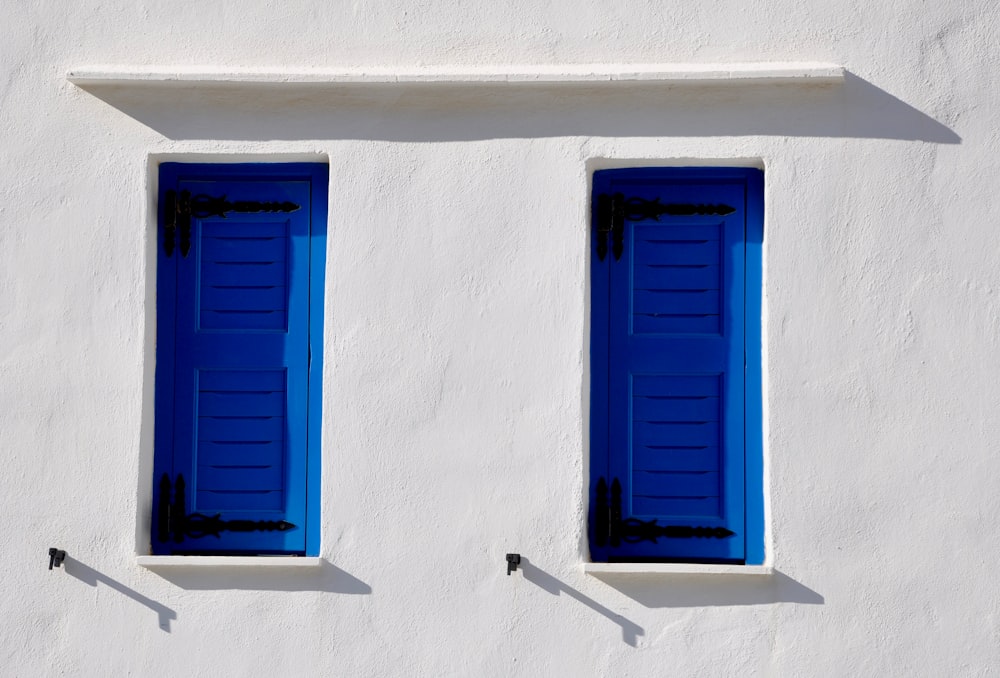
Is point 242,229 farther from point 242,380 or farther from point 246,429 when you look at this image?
point 246,429

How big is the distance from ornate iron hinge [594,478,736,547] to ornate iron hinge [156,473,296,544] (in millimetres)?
1197

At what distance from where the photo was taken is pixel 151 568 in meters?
5.60

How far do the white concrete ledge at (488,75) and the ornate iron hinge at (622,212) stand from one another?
472 mm

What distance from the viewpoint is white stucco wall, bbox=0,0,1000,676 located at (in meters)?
5.48

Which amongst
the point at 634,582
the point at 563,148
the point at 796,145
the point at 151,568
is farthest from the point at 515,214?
the point at 151,568

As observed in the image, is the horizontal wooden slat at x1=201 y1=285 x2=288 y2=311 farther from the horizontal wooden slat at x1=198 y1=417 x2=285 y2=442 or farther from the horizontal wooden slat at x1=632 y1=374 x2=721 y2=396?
the horizontal wooden slat at x1=632 y1=374 x2=721 y2=396

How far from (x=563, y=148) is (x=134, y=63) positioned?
1.73m

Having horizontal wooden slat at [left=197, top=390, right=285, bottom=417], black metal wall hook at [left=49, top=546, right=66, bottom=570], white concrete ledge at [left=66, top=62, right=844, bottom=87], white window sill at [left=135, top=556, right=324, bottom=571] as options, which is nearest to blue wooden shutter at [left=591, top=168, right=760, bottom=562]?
white concrete ledge at [left=66, top=62, right=844, bottom=87]

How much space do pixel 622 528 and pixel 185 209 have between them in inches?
83.7

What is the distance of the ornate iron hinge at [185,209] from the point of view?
229 inches

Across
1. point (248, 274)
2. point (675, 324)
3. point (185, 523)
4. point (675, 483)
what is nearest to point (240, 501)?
point (185, 523)

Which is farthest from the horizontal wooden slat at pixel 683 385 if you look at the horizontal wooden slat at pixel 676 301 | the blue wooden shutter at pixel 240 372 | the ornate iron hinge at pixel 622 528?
the blue wooden shutter at pixel 240 372

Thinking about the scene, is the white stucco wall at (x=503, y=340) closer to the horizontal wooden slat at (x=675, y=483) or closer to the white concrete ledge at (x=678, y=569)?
the white concrete ledge at (x=678, y=569)

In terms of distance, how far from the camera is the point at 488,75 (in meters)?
5.62
